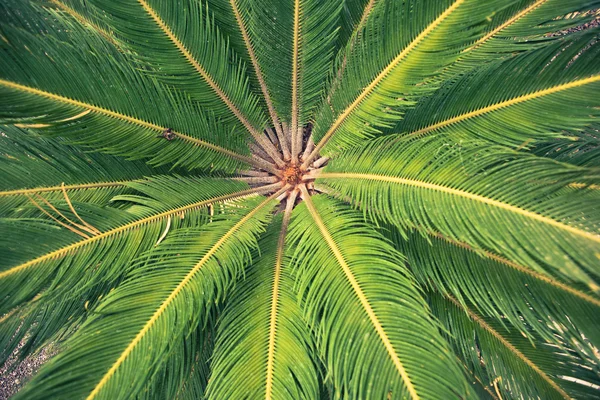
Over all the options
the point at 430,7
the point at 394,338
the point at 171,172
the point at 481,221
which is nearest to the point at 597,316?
the point at 481,221

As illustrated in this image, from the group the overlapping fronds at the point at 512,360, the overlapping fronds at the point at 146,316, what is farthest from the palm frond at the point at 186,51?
the overlapping fronds at the point at 512,360

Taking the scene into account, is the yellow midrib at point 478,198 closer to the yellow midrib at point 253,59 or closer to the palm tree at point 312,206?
the palm tree at point 312,206

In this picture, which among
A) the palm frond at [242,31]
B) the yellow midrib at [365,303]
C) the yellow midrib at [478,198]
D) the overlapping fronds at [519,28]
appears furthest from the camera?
the palm frond at [242,31]

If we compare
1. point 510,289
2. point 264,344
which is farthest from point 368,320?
point 510,289

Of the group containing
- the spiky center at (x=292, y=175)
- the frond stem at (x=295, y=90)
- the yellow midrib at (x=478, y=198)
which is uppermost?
the frond stem at (x=295, y=90)

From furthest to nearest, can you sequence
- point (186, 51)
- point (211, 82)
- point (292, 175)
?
point (292, 175) < point (211, 82) < point (186, 51)

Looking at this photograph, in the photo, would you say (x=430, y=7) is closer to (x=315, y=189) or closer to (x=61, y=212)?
(x=315, y=189)

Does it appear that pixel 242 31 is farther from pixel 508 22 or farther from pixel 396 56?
pixel 508 22
